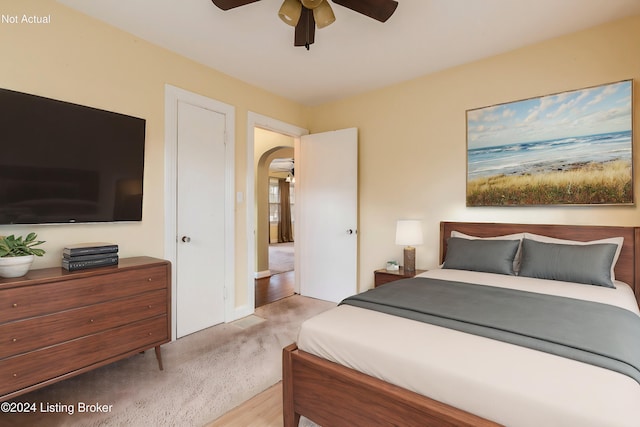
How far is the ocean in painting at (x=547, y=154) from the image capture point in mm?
2480

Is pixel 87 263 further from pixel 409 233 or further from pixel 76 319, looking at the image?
pixel 409 233

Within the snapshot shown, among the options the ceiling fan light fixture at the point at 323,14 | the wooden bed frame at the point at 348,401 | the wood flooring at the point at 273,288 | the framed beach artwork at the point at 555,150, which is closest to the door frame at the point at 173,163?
the wood flooring at the point at 273,288

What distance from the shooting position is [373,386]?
1.34 meters

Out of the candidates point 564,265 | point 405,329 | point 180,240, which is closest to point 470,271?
point 564,265

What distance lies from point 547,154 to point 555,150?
0.06m

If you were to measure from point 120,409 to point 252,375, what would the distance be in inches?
32.1

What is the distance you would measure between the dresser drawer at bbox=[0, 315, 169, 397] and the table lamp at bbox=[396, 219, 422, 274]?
230 centimetres

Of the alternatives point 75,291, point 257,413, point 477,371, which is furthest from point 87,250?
point 477,371

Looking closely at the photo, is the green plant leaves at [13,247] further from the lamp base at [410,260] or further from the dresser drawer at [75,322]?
the lamp base at [410,260]

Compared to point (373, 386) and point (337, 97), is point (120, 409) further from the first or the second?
point (337, 97)

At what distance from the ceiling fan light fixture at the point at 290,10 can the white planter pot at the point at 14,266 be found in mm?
2114

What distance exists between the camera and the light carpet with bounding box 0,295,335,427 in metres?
1.81

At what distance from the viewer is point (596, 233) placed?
2504 mm

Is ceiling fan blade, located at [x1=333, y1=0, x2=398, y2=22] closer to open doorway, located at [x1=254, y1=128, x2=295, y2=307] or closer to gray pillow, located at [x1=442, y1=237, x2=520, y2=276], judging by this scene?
gray pillow, located at [x1=442, y1=237, x2=520, y2=276]
